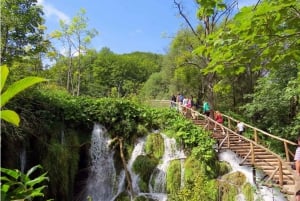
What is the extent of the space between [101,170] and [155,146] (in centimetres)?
229

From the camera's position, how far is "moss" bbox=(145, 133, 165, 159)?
14359mm

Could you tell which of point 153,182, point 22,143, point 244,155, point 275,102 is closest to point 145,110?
point 153,182

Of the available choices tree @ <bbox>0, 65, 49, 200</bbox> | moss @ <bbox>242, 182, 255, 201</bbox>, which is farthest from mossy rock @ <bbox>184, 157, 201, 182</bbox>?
tree @ <bbox>0, 65, 49, 200</bbox>

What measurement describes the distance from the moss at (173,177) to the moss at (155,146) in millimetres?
935

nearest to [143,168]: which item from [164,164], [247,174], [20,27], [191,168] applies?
[164,164]

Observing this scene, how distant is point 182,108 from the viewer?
794 inches

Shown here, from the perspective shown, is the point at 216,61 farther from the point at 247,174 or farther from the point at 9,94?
the point at 247,174

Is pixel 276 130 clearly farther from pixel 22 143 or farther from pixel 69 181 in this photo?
pixel 22 143

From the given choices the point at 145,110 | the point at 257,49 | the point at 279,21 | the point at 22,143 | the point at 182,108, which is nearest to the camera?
the point at 279,21

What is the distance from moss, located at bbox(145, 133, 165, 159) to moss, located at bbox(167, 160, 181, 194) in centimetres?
94

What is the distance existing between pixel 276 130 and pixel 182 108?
563 centimetres

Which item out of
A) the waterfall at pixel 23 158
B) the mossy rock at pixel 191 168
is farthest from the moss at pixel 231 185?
the waterfall at pixel 23 158

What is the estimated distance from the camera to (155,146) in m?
14.5

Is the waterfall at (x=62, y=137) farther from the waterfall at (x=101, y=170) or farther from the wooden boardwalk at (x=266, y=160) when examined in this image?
the wooden boardwalk at (x=266, y=160)
